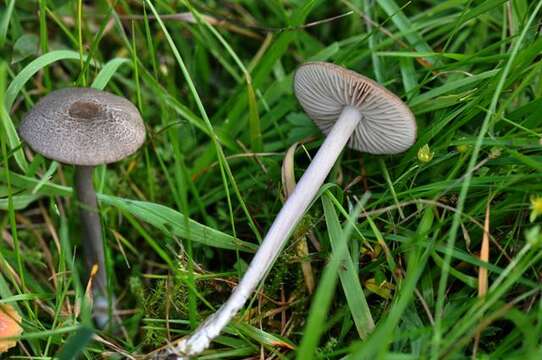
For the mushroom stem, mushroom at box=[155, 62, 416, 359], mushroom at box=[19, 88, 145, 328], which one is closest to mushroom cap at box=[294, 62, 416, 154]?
mushroom at box=[155, 62, 416, 359]

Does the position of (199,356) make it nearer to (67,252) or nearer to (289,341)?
(289,341)

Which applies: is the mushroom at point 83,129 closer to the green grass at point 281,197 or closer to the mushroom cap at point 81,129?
the mushroom cap at point 81,129

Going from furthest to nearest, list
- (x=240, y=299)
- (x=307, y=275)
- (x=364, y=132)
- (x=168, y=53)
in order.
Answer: (x=168, y=53), (x=364, y=132), (x=307, y=275), (x=240, y=299)

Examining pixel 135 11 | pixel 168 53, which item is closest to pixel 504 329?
pixel 168 53

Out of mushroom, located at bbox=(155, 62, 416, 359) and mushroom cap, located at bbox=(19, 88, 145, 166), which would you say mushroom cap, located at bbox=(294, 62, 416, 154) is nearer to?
mushroom, located at bbox=(155, 62, 416, 359)

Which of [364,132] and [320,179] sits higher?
[364,132]
